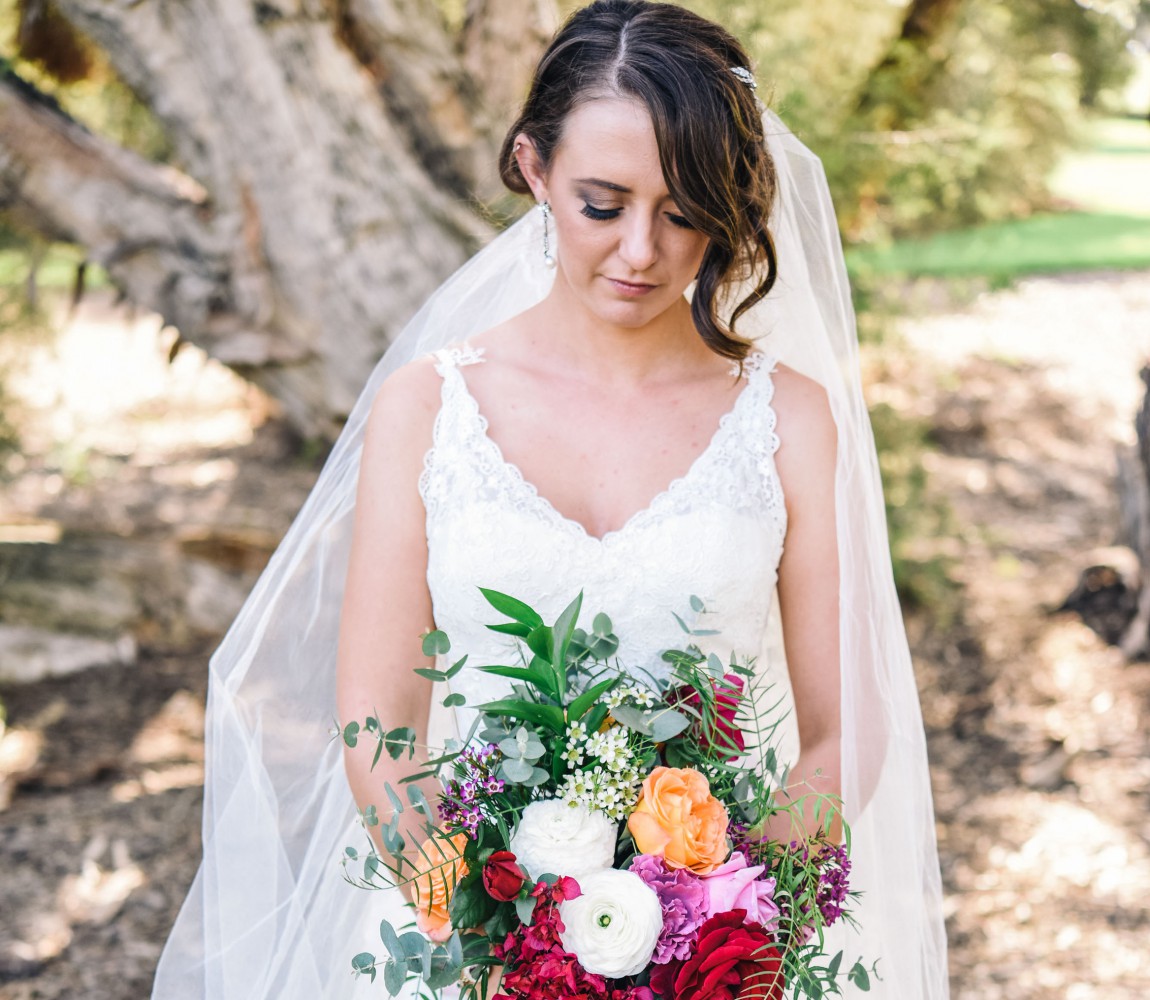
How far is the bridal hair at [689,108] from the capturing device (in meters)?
1.93

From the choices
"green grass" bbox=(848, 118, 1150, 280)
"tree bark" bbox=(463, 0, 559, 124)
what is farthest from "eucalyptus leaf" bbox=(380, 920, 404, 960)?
"green grass" bbox=(848, 118, 1150, 280)

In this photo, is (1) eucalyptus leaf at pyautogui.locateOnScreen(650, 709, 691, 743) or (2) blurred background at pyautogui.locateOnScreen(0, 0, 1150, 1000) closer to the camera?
(1) eucalyptus leaf at pyautogui.locateOnScreen(650, 709, 691, 743)

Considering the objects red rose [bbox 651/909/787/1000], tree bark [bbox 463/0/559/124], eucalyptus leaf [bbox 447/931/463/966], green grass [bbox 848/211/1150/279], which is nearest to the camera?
red rose [bbox 651/909/787/1000]

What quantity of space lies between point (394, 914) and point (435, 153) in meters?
2.87

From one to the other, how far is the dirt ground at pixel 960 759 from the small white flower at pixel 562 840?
2.31 meters

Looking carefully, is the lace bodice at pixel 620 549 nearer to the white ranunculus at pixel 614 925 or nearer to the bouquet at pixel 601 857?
the bouquet at pixel 601 857

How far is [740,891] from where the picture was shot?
61.6 inches

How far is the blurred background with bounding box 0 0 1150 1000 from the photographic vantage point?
385 centimetres

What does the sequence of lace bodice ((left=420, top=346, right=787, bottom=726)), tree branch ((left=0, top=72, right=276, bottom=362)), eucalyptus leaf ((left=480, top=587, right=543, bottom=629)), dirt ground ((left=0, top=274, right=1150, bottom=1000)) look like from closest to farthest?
eucalyptus leaf ((left=480, top=587, right=543, bottom=629)), lace bodice ((left=420, top=346, right=787, bottom=726)), dirt ground ((left=0, top=274, right=1150, bottom=1000)), tree branch ((left=0, top=72, right=276, bottom=362))

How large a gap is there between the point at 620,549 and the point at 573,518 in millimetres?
124

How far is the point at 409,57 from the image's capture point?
161 inches

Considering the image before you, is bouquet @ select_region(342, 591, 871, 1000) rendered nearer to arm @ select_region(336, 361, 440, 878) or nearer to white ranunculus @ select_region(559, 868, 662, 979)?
white ranunculus @ select_region(559, 868, 662, 979)

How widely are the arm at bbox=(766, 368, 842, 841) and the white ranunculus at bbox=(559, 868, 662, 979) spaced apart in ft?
2.40

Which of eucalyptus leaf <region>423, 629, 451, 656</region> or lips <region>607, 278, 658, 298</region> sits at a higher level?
lips <region>607, 278, 658, 298</region>
